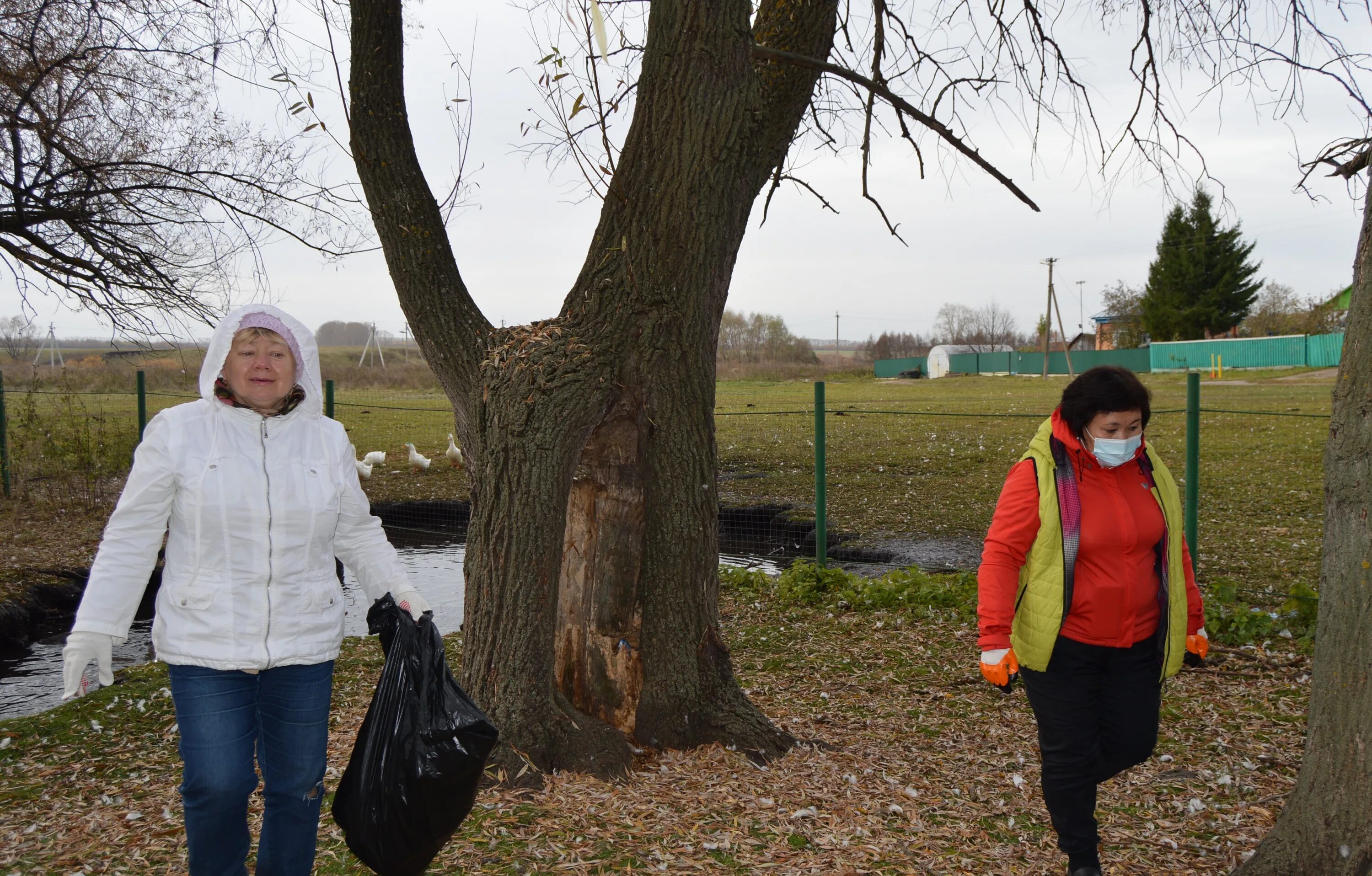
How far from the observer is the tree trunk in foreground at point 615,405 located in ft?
12.6

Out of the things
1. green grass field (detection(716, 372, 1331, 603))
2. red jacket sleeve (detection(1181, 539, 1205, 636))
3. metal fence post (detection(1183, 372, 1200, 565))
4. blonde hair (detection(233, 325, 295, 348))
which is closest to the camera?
blonde hair (detection(233, 325, 295, 348))

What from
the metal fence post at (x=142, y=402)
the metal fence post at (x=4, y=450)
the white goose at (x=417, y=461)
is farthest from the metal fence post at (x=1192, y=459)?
the metal fence post at (x=4, y=450)

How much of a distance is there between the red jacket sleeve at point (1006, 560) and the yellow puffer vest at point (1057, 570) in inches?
1.3

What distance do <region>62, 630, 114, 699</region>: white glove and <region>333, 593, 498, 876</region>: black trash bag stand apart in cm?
70

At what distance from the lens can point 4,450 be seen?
12.4 meters

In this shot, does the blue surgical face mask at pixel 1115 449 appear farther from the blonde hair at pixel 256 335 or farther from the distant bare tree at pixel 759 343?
the distant bare tree at pixel 759 343

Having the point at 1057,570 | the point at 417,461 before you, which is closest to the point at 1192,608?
the point at 1057,570

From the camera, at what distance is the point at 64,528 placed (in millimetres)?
10867

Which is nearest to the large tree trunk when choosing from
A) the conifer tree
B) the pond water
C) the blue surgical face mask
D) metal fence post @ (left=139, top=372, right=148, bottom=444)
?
the blue surgical face mask

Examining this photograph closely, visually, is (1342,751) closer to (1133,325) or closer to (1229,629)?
(1229,629)

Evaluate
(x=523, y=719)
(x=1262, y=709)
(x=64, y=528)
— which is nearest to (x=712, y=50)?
(x=523, y=719)

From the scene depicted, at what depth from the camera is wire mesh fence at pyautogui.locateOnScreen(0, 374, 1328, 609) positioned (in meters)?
8.84

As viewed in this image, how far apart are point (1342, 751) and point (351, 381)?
35.0 meters

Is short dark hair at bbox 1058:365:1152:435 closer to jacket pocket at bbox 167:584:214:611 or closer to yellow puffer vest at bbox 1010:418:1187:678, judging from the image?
yellow puffer vest at bbox 1010:418:1187:678
